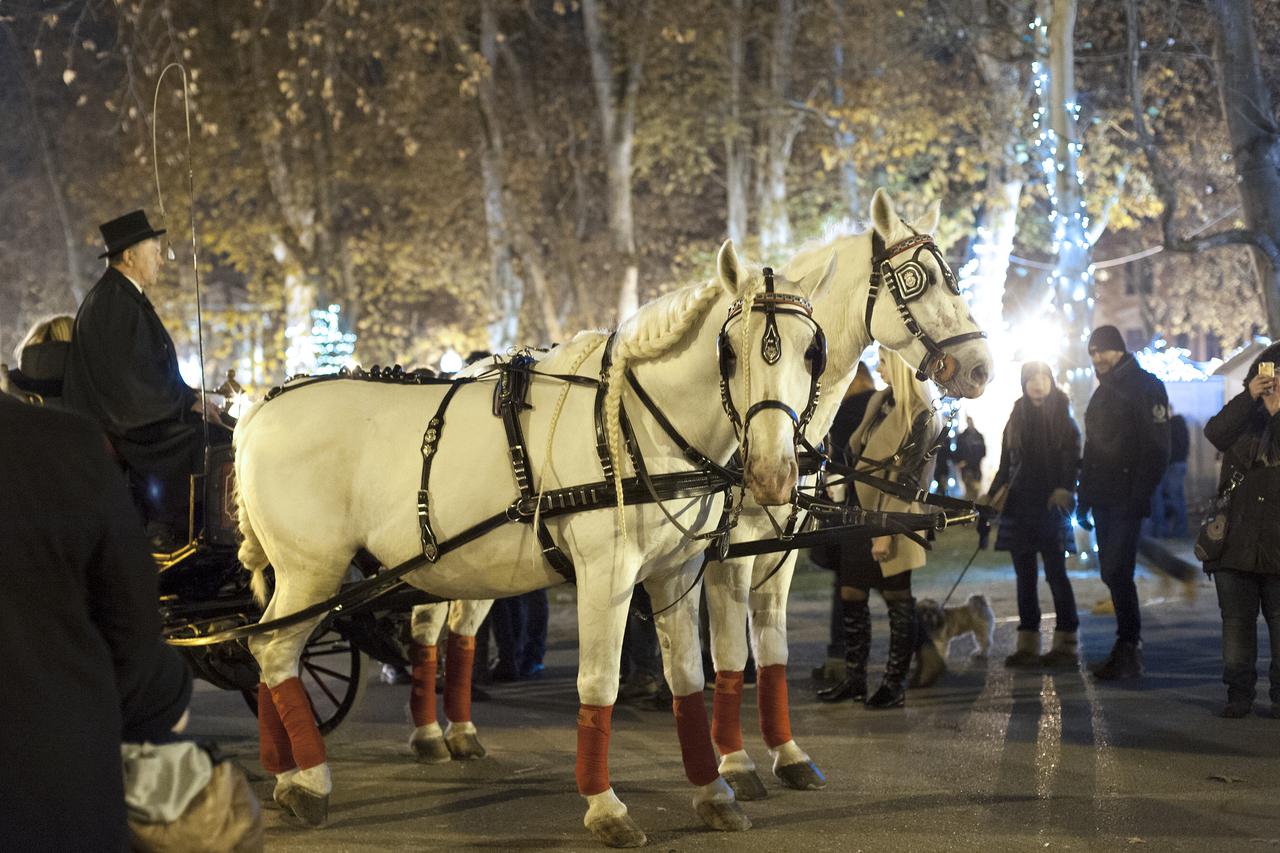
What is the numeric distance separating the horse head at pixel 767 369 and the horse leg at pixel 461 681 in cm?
273

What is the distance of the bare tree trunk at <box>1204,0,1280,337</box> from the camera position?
13664 mm

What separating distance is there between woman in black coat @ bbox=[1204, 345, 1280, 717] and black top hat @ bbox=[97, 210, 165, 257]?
5.96 meters

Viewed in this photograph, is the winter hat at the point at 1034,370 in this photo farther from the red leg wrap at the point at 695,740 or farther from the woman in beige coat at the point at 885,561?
the red leg wrap at the point at 695,740

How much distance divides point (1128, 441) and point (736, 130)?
1894 centimetres

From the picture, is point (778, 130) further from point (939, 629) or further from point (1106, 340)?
point (939, 629)

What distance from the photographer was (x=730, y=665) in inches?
260

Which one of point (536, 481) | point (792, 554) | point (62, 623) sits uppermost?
point (536, 481)

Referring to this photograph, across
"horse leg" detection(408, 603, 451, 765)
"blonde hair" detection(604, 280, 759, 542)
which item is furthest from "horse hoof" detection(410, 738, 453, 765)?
"blonde hair" detection(604, 280, 759, 542)

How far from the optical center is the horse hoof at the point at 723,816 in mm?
5922

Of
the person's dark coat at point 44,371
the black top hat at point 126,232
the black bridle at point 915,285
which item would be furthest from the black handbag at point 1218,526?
the person's dark coat at point 44,371

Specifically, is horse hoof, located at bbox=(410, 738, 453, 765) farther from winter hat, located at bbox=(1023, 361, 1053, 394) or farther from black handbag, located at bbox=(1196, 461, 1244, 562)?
winter hat, located at bbox=(1023, 361, 1053, 394)

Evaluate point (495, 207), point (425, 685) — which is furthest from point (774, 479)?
point (495, 207)

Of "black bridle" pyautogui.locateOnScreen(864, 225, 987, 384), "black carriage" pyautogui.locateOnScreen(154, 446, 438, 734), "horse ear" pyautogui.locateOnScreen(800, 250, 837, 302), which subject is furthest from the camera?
"black carriage" pyautogui.locateOnScreen(154, 446, 438, 734)

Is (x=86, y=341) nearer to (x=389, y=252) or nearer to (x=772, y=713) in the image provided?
(x=772, y=713)
